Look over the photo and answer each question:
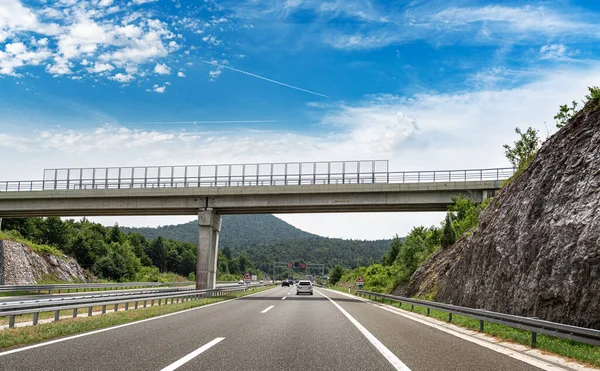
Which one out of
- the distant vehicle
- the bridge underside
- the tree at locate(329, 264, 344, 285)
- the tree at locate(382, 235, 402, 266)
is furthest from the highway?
the tree at locate(329, 264, 344, 285)

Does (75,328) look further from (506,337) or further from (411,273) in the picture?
(411,273)

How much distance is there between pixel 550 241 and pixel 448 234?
2102 centimetres

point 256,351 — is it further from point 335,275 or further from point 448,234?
point 335,275

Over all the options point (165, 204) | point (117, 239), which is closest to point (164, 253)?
point (117, 239)

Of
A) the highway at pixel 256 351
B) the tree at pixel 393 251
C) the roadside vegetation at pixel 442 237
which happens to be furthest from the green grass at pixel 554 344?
the tree at pixel 393 251

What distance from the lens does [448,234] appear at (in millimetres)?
33031

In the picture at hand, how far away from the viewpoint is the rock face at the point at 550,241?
1057 cm

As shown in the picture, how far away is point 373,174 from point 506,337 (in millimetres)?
28749

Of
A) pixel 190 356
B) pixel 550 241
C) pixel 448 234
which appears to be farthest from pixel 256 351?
pixel 448 234

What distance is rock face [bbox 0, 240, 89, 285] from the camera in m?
46.7

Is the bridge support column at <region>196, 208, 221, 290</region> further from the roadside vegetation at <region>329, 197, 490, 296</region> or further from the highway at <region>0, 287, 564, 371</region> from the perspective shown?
the highway at <region>0, 287, 564, 371</region>

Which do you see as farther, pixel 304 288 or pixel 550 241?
pixel 304 288

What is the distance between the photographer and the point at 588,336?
8.25 metres

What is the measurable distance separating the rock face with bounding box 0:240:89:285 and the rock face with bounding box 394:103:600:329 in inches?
1737
